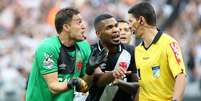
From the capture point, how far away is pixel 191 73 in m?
14.9

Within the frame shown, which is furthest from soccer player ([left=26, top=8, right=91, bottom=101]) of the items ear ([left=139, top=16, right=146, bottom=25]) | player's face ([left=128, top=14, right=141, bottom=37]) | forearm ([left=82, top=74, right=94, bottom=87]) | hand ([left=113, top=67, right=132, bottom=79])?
ear ([left=139, top=16, right=146, bottom=25])

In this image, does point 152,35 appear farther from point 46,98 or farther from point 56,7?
point 56,7

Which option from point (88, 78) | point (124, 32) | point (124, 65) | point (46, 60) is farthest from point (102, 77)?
point (124, 32)

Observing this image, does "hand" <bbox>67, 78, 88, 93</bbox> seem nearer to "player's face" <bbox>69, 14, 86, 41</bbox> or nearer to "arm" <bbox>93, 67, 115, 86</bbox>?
"arm" <bbox>93, 67, 115, 86</bbox>

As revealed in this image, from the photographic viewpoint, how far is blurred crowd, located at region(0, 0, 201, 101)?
48.6ft

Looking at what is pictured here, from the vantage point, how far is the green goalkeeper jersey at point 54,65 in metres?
8.16

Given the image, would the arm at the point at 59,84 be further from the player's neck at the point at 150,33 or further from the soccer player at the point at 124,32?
the soccer player at the point at 124,32

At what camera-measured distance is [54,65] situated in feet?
26.8

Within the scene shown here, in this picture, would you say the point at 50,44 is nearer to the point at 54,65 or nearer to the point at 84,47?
the point at 54,65

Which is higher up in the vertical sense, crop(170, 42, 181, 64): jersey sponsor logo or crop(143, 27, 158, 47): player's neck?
crop(143, 27, 158, 47): player's neck

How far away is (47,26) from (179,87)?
8216 millimetres

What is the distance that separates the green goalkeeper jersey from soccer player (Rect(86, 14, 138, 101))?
0.19 metres

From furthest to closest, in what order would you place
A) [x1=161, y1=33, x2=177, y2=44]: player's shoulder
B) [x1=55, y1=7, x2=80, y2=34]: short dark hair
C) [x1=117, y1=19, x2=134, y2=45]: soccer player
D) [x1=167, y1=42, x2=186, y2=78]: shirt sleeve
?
1. [x1=117, y1=19, x2=134, y2=45]: soccer player
2. [x1=55, y1=7, x2=80, y2=34]: short dark hair
3. [x1=161, y1=33, x2=177, y2=44]: player's shoulder
4. [x1=167, y1=42, x2=186, y2=78]: shirt sleeve

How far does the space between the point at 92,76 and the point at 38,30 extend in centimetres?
726
